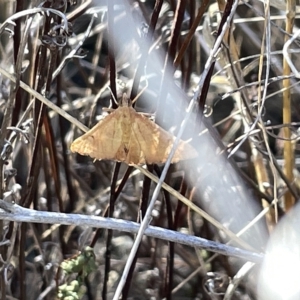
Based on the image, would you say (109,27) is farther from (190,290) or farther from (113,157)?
(190,290)

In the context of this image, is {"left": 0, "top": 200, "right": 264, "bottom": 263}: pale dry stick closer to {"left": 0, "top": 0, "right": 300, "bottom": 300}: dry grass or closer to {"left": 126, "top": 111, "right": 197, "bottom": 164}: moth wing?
{"left": 0, "top": 0, "right": 300, "bottom": 300}: dry grass

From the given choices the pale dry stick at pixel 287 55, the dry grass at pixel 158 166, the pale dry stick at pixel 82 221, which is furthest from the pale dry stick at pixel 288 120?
the pale dry stick at pixel 82 221

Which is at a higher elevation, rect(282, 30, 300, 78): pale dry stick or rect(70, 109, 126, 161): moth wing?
rect(282, 30, 300, 78): pale dry stick

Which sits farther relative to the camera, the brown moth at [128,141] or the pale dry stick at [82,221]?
the brown moth at [128,141]

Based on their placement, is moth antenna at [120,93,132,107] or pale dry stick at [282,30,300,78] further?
moth antenna at [120,93,132,107]

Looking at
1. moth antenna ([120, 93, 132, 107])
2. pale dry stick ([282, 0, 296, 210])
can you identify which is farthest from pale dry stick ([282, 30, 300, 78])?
moth antenna ([120, 93, 132, 107])

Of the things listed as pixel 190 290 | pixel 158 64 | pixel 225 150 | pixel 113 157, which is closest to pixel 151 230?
pixel 113 157

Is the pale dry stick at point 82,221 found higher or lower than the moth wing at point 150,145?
lower

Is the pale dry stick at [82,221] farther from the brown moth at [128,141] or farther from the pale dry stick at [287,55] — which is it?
the pale dry stick at [287,55]
